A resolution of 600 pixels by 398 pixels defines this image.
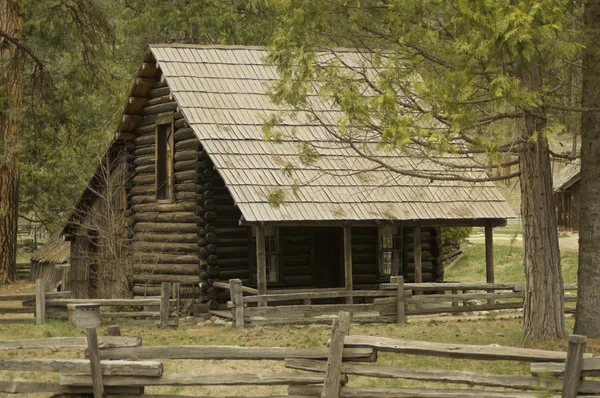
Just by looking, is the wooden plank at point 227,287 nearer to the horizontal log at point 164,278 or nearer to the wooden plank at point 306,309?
the wooden plank at point 306,309

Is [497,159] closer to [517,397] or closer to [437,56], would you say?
[437,56]

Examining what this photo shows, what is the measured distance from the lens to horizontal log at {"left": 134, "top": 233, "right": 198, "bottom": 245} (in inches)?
953

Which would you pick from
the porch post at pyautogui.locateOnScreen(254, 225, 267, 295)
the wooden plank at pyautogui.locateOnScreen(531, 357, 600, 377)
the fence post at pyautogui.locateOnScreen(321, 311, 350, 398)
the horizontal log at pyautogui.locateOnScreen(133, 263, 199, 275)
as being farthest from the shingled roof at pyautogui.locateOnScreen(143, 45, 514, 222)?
the wooden plank at pyautogui.locateOnScreen(531, 357, 600, 377)

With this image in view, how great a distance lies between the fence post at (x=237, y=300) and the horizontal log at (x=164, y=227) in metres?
3.11

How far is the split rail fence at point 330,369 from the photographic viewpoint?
10.8 m

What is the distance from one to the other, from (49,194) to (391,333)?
20659 millimetres

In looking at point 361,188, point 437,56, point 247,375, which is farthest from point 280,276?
point 247,375

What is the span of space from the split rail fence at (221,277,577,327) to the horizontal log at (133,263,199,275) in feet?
4.76

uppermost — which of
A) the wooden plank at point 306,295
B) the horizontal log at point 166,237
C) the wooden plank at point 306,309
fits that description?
the horizontal log at point 166,237

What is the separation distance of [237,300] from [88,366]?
9328 mm

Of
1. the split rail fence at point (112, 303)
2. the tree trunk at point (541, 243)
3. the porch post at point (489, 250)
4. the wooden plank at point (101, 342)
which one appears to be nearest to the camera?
the wooden plank at point (101, 342)

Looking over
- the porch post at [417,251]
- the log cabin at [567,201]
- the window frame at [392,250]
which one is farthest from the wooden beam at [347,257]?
the log cabin at [567,201]

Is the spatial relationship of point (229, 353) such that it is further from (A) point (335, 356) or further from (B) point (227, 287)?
(B) point (227, 287)

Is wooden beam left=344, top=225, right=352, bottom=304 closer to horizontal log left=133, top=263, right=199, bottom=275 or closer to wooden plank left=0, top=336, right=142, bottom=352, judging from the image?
horizontal log left=133, top=263, right=199, bottom=275
